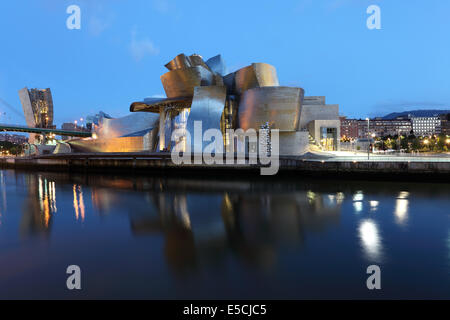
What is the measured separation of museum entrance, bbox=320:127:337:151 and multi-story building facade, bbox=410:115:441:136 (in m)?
112

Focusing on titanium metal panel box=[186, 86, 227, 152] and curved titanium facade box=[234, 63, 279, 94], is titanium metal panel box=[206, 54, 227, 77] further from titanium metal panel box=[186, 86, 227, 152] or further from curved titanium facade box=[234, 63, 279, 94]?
titanium metal panel box=[186, 86, 227, 152]

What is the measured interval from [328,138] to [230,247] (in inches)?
1092

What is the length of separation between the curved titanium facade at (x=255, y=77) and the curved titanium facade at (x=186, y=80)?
114 inches

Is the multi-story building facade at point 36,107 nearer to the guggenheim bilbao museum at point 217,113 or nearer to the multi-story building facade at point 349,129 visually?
the guggenheim bilbao museum at point 217,113

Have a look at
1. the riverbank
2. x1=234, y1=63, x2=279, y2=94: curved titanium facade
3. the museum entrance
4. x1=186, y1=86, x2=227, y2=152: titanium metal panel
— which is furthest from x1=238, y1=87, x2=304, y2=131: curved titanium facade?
the museum entrance

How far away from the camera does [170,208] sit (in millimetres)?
10203

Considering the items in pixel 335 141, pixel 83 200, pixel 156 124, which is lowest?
pixel 83 200

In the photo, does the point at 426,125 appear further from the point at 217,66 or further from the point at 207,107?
the point at 207,107

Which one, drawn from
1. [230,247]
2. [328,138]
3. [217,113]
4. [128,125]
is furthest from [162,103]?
[230,247]

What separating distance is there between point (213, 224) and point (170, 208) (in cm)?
289

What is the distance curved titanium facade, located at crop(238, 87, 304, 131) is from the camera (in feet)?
80.2

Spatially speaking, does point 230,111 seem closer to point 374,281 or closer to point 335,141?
point 335,141

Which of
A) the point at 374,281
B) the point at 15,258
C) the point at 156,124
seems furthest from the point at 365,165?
the point at 156,124

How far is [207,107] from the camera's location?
2498 cm
